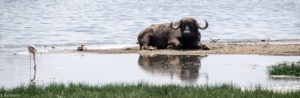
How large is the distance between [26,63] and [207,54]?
593cm

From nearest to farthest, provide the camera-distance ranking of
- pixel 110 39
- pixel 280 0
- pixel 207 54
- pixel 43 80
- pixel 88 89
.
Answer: pixel 88 89 → pixel 43 80 → pixel 207 54 → pixel 110 39 → pixel 280 0

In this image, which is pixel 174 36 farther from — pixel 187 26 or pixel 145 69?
pixel 145 69

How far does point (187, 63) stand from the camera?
63.4 ft

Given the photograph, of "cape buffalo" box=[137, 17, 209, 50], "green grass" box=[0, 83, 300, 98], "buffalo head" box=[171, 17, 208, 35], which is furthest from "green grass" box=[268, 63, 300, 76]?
"buffalo head" box=[171, 17, 208, 35]

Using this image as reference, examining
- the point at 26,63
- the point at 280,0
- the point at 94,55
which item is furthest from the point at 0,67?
the point at 280,0

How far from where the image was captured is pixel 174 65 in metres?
18.8

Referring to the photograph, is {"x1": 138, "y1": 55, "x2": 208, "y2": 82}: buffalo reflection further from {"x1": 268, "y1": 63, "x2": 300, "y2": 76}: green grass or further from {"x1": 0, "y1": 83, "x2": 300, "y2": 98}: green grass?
{"x1": 0, "y1": 83, "x2": 300, "y2": 98}: green grass

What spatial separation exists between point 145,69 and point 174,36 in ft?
24.9

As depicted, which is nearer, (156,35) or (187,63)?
(187,63)

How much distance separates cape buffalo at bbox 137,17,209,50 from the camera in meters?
25.0

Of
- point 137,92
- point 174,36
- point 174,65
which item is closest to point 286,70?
point 174,65

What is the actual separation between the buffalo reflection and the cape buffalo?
3.22 meters

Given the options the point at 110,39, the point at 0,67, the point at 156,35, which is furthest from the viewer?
the point at 110,39

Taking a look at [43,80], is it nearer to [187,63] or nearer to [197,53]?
[187,63]
